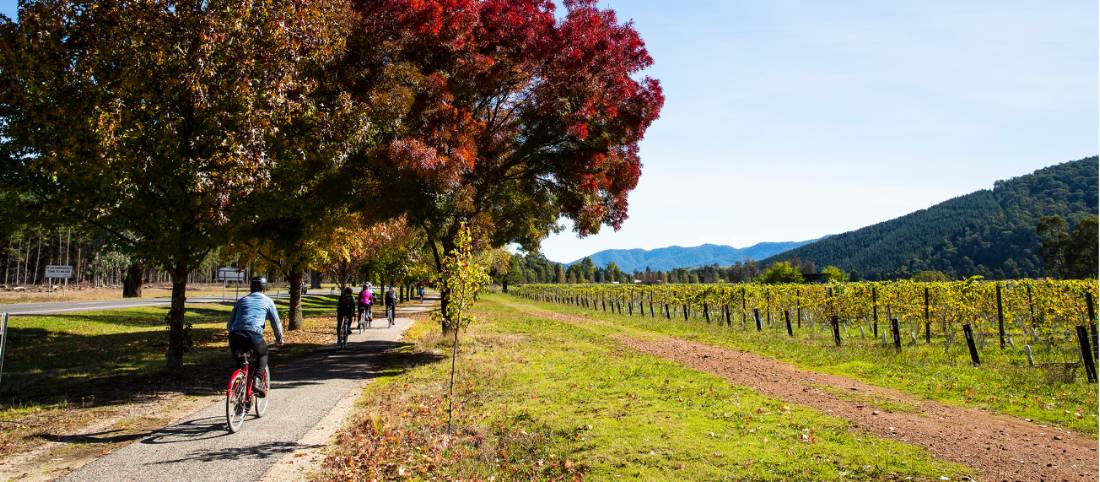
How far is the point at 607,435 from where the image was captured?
7.83 meters

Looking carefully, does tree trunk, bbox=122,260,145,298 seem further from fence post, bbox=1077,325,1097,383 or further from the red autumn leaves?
fence post, bbox=1077,325,1097,383

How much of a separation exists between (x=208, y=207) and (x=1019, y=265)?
182088 mm

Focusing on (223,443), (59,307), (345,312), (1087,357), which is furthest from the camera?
(59,307)

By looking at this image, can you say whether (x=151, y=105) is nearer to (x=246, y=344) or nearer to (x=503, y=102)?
(x=246, y=344)

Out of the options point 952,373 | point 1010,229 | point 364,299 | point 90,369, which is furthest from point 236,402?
point 1010,229

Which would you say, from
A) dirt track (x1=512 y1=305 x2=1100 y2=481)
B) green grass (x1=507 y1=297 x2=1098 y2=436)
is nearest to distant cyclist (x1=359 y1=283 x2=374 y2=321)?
green grass (x1=507 y1=297 x2=1098 y2=436)

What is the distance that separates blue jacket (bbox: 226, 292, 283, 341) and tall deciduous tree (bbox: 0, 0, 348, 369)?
9.37ft

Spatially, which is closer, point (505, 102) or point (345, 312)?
point (505, 102)

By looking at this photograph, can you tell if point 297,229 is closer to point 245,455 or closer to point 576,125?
point 576,125

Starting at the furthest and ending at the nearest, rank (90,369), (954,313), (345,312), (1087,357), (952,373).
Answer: (954,313) < (345,312) < (90,369) < (952,373) < (1087,357)

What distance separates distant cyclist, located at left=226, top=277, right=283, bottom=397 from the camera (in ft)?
27.3

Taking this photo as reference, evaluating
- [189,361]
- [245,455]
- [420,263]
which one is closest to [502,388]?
[245,455]

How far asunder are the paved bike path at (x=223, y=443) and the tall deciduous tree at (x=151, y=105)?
12.2 ft

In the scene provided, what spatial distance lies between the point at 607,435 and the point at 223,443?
5.02 m
